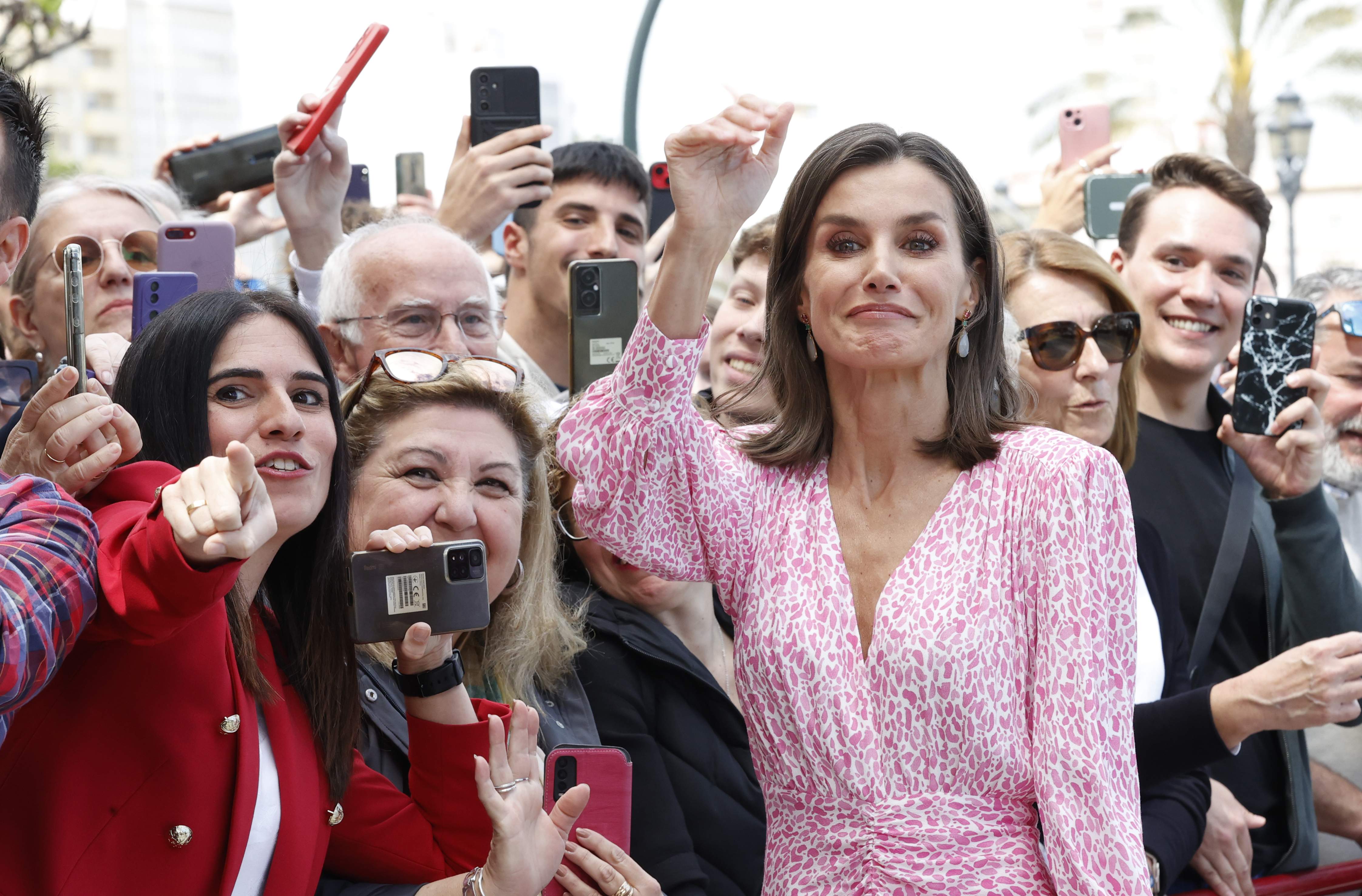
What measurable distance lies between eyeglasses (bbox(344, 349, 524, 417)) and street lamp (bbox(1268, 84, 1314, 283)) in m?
16.8

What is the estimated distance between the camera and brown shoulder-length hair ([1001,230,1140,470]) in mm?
3828

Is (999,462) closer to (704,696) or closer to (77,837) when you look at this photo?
(704,696)

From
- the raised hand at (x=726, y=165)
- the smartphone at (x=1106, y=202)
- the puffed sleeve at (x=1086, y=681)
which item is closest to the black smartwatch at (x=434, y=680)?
the raised hand at (x=726, y=165)

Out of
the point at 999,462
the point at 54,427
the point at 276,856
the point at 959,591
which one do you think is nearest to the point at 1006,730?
the point at 959,591

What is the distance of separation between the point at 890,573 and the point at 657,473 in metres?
0.44

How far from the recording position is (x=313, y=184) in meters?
4.04

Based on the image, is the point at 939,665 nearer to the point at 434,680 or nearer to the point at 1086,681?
the point at 1086,681

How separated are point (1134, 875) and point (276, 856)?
4.44 feet

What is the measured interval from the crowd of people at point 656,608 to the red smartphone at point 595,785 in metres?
0.03

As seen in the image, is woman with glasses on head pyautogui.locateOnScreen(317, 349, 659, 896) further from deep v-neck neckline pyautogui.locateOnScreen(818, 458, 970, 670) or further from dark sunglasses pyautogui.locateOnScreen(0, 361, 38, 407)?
dark sunglasses pyautogui.locateOnScreen(0, 361, 38, 407)

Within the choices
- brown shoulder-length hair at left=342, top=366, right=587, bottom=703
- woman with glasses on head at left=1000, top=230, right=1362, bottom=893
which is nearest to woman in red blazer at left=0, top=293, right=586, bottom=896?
brown shoulder-length hair at left=342, top=366, right=587, bottom=703

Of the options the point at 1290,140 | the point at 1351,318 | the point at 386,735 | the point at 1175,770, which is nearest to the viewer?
the point at 386,735

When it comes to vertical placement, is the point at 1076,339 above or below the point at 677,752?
above

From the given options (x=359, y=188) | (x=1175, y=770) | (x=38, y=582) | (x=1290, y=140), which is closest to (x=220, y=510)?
(x=38, y=582)
